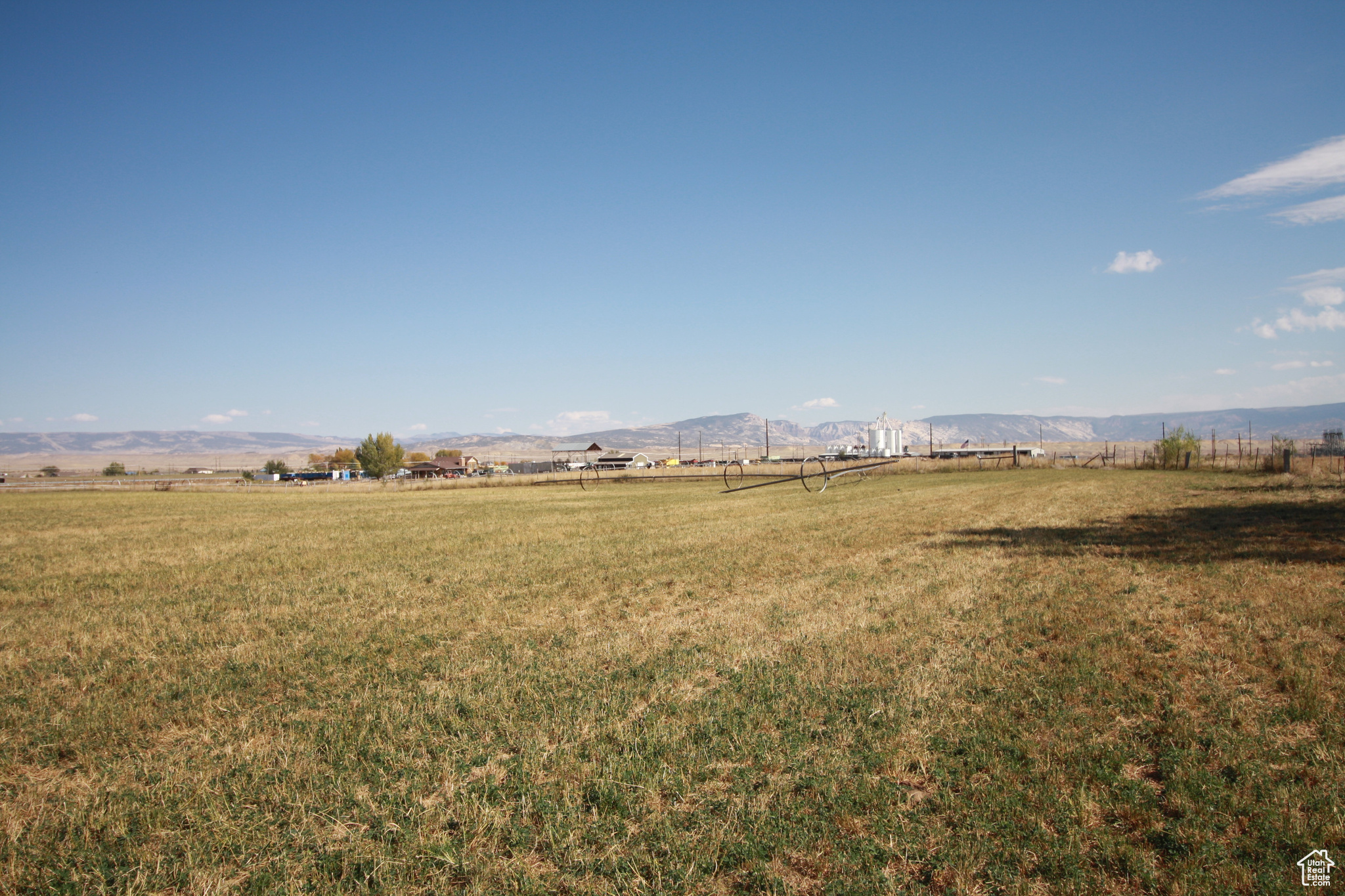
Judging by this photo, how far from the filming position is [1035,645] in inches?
365

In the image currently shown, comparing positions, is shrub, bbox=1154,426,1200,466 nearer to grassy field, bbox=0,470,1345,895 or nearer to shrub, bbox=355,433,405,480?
grassy field, bbox=0,470,1345,895

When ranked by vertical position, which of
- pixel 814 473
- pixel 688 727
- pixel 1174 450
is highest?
pixel 814 473

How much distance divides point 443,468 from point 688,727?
142118 mm

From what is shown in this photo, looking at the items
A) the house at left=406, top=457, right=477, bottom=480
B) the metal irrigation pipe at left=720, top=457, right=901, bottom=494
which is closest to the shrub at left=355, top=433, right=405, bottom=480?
the house at left=406, top=457, right=477, bottom=480

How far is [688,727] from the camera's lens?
6.78 meters

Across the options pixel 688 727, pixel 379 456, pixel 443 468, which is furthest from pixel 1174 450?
pixel 379 456

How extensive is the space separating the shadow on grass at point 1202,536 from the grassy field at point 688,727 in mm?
368

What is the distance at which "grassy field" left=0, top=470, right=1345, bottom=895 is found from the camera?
470 cm

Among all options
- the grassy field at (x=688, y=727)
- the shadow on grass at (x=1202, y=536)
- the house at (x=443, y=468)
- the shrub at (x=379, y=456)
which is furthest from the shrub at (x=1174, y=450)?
the shrub at (x=379, y=456)

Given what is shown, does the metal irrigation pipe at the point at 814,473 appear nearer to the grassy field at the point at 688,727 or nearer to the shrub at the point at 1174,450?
the grassy field at the point at 688,727

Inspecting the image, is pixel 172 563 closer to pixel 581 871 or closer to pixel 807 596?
pixel 807 596

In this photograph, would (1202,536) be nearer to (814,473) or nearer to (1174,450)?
(814,473)

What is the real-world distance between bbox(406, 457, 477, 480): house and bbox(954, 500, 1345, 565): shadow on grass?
94457 millimetres

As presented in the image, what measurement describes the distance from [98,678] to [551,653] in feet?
20.2
